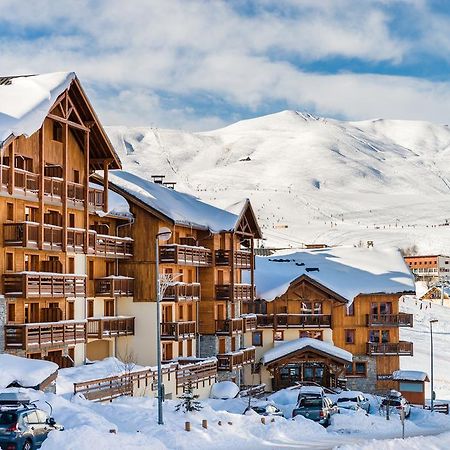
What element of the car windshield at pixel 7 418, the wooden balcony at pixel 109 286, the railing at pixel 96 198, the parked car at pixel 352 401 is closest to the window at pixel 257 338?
the parked car at pixel 352 401

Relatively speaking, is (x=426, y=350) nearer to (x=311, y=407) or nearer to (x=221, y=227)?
(x=221, y=227)

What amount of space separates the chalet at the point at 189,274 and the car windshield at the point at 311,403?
407 inches

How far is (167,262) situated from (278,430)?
64.0ft

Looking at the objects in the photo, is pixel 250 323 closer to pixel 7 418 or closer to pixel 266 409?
pixel 266 409

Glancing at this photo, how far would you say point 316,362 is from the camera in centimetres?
7375

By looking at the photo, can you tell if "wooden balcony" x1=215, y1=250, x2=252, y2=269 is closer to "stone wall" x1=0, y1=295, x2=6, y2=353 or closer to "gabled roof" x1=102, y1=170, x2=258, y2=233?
"gabled roof" x1=102, y1=170, x2=258, y2=233

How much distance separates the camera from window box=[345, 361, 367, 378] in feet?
251

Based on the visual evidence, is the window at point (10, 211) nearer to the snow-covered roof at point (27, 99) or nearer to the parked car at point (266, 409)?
the snow-covered roof at point (27, 99)

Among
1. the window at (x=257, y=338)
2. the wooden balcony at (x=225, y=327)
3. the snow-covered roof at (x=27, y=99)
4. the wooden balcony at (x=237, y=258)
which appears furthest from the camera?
the window at (x=257, y=338)

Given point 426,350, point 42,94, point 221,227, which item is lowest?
point 426,350

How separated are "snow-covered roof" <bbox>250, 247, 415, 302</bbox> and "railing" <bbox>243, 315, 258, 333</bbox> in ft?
10.2

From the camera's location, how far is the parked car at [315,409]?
47688 millimetres

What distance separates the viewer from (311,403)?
48.7 m

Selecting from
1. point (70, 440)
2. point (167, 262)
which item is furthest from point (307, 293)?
point (70, 440)
